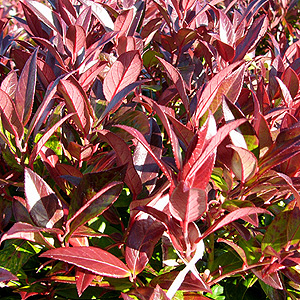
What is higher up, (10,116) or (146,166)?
(10,116)

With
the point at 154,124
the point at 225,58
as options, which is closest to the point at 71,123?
the point at 154,124

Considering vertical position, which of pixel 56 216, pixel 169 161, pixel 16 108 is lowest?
pixel 56 216

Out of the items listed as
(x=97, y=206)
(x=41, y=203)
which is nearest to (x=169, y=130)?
(x=97, y=206)

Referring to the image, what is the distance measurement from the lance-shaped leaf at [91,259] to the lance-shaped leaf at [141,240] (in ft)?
0.11

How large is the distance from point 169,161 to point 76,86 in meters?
0.36

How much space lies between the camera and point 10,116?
995 mm

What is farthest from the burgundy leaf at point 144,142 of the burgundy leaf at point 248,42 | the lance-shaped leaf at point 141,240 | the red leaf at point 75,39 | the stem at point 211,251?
the burgundy leaf at point 248,42

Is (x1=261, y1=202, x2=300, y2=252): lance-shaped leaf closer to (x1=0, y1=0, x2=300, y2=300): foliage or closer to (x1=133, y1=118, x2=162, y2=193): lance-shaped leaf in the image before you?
(x1=0, y1=0, x2=300, y2=300): foliage

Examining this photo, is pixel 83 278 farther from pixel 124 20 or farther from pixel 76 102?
pixel 124 20

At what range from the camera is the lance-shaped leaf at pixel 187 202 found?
2.34ft

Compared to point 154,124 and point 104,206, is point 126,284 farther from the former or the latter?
point 154,124

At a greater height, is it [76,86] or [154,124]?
[76,86]

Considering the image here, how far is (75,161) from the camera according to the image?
1235mm

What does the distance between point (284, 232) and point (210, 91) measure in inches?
19.3
